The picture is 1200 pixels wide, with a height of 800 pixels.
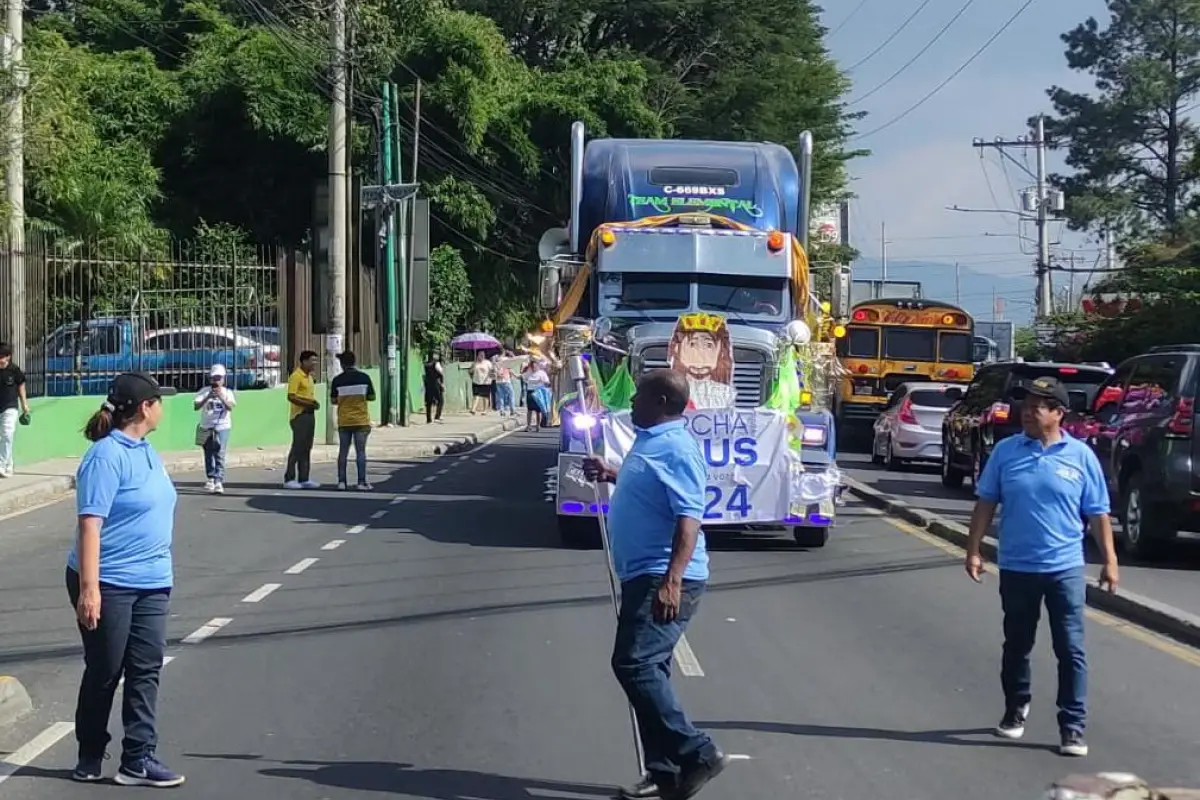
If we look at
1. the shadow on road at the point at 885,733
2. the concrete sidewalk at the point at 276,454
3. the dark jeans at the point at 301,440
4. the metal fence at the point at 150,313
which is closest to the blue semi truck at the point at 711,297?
the dark jeans at the point at 301,440

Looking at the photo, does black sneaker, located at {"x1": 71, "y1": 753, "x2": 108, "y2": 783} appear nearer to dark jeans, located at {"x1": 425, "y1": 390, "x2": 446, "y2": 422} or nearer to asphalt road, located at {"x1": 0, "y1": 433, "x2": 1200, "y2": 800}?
Result: asphalt road, located at {"x1": 0, "y1": 433, "x2": 1200, "y2": 800}

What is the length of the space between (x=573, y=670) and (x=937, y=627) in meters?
3.02

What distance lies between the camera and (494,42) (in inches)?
1777

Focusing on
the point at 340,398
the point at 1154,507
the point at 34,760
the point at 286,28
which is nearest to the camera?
the point at 34,760

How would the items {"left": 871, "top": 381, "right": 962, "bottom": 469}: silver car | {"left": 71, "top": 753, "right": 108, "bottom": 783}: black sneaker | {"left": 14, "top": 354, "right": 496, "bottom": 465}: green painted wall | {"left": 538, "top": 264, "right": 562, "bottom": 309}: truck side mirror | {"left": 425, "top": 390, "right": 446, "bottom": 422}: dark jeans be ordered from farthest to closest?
{"left": 425, "top": 390, "right": 446, "bottom": 422}: dark jeans < {"left": 871, "top": 381, "right": 962, "bottom": 469}: silver car < {"left": 14, "top": 354, "right": 496, "bottom": 465}: green painted wall < {"left": 538, "top": 264, "right": 562, "bottom": 309}: truck side mirror < {"left": 71, "top": 753, "right": 108, "bottom": 783}: black sneaker

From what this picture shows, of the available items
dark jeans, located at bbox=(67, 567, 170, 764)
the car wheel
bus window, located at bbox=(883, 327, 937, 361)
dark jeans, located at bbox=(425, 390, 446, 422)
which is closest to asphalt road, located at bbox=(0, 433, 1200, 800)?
dark jeans, located at bbox=(67, 567, 170, 764)

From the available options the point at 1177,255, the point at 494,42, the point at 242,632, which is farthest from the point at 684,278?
the point at 494,42

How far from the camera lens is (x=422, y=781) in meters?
6.90

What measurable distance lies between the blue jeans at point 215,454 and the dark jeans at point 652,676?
14.2m

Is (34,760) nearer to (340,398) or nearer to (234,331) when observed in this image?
(340,398)

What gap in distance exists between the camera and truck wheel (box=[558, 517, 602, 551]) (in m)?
14.8

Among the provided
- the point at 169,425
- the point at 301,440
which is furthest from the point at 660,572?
the point at 169,425

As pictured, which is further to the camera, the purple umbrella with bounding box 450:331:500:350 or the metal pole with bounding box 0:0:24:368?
the purple umbrella with bounding box 450:331:500:350

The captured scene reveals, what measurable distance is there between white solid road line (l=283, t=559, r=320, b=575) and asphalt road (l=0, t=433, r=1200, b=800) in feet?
0.34
